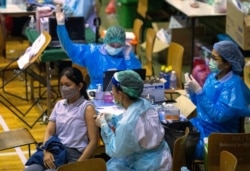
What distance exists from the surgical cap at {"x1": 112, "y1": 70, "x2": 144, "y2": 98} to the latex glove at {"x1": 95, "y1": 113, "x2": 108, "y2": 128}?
0.97ft

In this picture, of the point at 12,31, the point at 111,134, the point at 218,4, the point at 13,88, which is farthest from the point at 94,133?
the point at 12,31

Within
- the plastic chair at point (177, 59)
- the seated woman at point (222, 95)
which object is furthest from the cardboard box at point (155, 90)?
the plastic chair at point (177, 59)

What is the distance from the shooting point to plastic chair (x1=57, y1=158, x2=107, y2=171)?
164 inches

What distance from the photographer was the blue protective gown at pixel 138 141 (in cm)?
460

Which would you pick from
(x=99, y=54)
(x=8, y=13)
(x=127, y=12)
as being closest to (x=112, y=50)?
(x=99, y=54)

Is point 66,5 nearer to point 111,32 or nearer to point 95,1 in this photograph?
point 95,1

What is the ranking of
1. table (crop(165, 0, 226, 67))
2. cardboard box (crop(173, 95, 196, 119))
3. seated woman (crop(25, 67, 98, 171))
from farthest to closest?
1. table (crop(165, 0, 226, 67))
2. cardboard box (crop(173, 95, 196, 119))
3. seated woman (crop(25, 67, 98, 171))

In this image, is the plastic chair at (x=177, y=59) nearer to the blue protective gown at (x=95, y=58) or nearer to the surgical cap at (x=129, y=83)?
the blue protective gown at (x=95, y=58)

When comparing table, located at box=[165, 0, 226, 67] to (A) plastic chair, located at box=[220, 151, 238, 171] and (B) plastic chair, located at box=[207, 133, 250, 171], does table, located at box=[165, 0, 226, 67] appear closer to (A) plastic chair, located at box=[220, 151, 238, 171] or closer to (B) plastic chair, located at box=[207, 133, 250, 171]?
(B) plastic chair, located at box=[207, 133, 250, 171]

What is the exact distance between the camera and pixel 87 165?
4.21m

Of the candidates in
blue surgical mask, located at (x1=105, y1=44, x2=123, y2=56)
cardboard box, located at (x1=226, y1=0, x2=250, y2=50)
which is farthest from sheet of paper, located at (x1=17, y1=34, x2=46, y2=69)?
cardboard box, located at (x1=226, y1=0, x2=250, y2=50)

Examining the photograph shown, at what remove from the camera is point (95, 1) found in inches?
335

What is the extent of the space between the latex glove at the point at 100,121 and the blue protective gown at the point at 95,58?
1466 millimetres

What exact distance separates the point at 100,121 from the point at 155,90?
97cm
